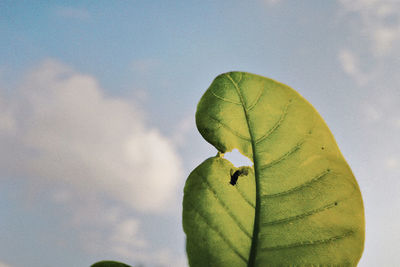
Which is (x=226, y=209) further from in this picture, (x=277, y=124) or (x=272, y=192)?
(x=277, y=124)

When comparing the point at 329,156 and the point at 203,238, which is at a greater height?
the point at 329,156

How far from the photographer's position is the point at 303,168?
1.08m

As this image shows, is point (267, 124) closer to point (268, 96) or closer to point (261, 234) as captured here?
point (268, 96)

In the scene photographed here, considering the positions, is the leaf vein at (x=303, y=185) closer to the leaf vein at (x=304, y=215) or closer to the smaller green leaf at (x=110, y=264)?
the leaf vein at (x=304, y=215)

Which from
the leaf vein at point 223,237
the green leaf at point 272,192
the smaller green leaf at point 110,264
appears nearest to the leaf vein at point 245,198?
the green leaf at point 272,192

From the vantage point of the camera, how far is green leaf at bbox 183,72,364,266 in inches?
41.4

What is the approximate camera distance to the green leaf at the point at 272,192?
1.05m

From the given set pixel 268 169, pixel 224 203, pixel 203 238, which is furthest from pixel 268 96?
pixel 203 238

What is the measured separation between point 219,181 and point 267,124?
0.22 metres

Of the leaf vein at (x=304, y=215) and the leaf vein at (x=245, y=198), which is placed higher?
the leaf vein at (x=245, y=198)

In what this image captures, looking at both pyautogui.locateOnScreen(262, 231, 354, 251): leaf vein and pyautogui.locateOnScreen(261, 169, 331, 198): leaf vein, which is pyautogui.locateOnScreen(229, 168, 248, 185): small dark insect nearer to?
pyautogui.locateOnScreen(261, 169, 331, 198): leaf vein

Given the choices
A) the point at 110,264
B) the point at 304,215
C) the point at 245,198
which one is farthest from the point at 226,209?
the point at 110,264

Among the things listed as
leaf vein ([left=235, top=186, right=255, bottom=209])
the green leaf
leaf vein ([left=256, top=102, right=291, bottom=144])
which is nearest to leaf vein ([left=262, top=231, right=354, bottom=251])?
the green leaf

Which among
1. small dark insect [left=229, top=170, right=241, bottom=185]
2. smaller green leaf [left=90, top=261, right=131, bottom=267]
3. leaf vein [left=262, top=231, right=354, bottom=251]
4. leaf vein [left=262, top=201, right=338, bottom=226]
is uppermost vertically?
small dark insect [left=229, top=170, right=241, bottom=185]
